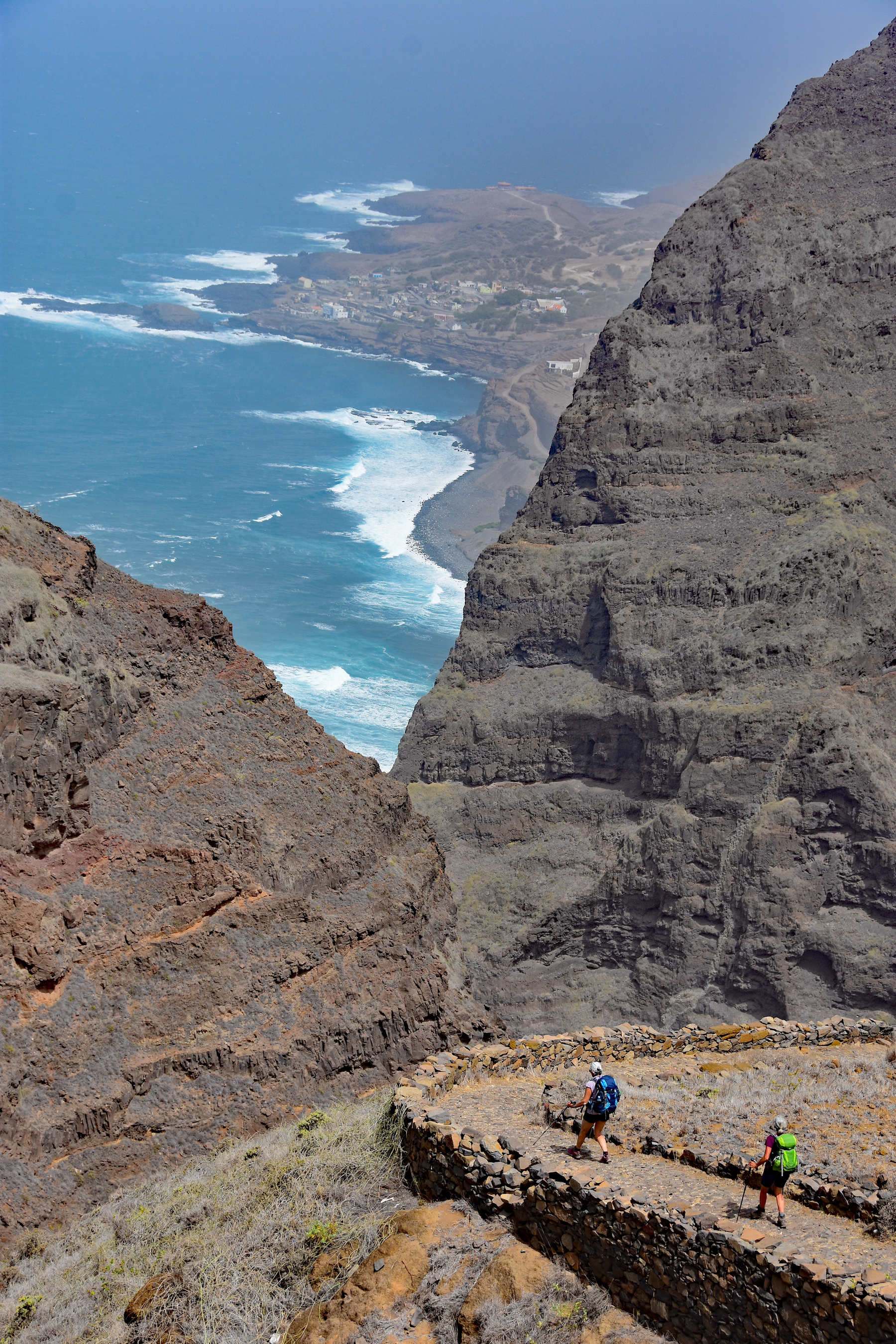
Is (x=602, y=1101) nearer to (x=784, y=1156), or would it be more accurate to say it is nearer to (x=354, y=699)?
(x=784, y=1156)

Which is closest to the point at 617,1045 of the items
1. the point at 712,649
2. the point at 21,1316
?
the point at 21,1316

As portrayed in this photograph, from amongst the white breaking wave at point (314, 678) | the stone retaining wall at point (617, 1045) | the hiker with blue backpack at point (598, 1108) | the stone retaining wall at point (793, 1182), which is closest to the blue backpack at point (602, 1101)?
the hiker with blue backpack at point (598, 1108)

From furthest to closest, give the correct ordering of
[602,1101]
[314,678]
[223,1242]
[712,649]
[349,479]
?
[349,479] < [314,678] < [712,649] < [223,1242] < [602,1101]

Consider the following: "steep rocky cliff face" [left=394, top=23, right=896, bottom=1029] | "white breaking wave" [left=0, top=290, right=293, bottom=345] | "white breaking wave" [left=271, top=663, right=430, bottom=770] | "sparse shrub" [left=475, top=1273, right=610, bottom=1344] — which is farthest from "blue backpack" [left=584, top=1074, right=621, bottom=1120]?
"white breaking wave" [left=0, top=290, right=293, bottom=345]

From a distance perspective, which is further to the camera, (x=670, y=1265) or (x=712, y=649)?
(x=712, y=649)

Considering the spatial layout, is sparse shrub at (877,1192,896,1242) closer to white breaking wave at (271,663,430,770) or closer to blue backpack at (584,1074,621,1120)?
blue backpack at (584,1074,621,1120)

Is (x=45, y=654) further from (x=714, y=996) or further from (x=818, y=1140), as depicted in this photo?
(x=714, y=996)
